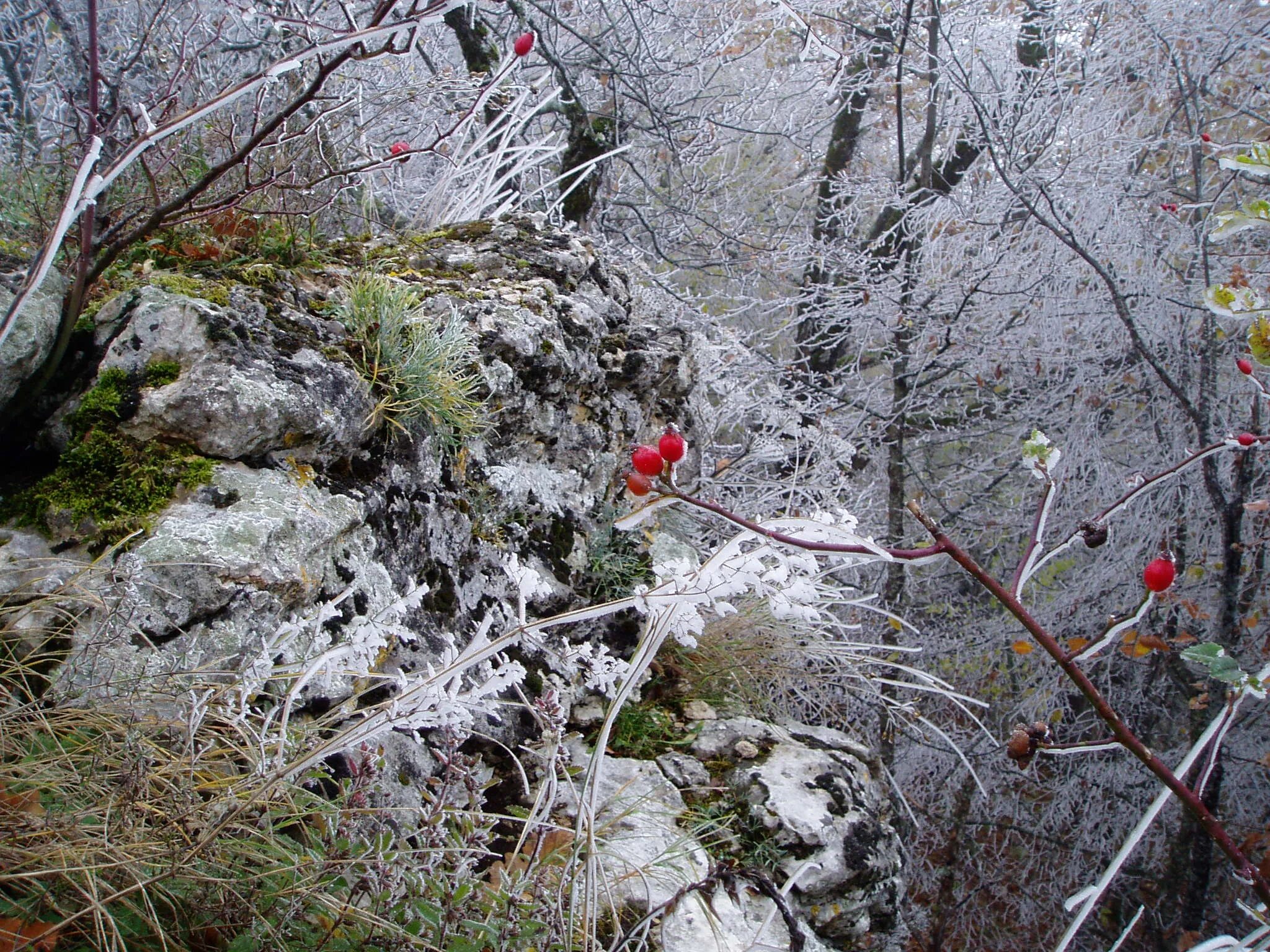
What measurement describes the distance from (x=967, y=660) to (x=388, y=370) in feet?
16.2

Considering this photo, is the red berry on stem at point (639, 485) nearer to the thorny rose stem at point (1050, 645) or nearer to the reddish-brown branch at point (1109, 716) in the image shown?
the thorny rose stem at point (1050, 645)

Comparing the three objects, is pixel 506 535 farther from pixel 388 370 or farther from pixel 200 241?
pixel 200 241

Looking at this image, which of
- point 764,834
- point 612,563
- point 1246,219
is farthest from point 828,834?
point 1246,219

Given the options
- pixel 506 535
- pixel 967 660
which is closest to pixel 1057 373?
pixel 967 660

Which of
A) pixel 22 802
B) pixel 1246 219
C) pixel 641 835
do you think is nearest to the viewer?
pixel 22 802

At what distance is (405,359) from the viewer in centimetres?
194

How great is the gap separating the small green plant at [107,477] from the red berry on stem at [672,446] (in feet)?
3.52

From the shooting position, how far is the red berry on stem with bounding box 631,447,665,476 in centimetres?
94

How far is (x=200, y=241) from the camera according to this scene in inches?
78.7

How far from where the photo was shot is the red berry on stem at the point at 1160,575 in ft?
3.13

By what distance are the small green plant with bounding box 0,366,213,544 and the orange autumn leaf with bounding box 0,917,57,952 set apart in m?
0.69

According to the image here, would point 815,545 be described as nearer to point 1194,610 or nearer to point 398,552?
point 398,552

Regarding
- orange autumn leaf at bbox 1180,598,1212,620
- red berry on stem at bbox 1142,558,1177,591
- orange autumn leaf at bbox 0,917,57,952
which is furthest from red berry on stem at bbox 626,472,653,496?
orange autumn leaf at bbox 1180,598,1212,620

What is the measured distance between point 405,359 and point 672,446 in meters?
1.19
